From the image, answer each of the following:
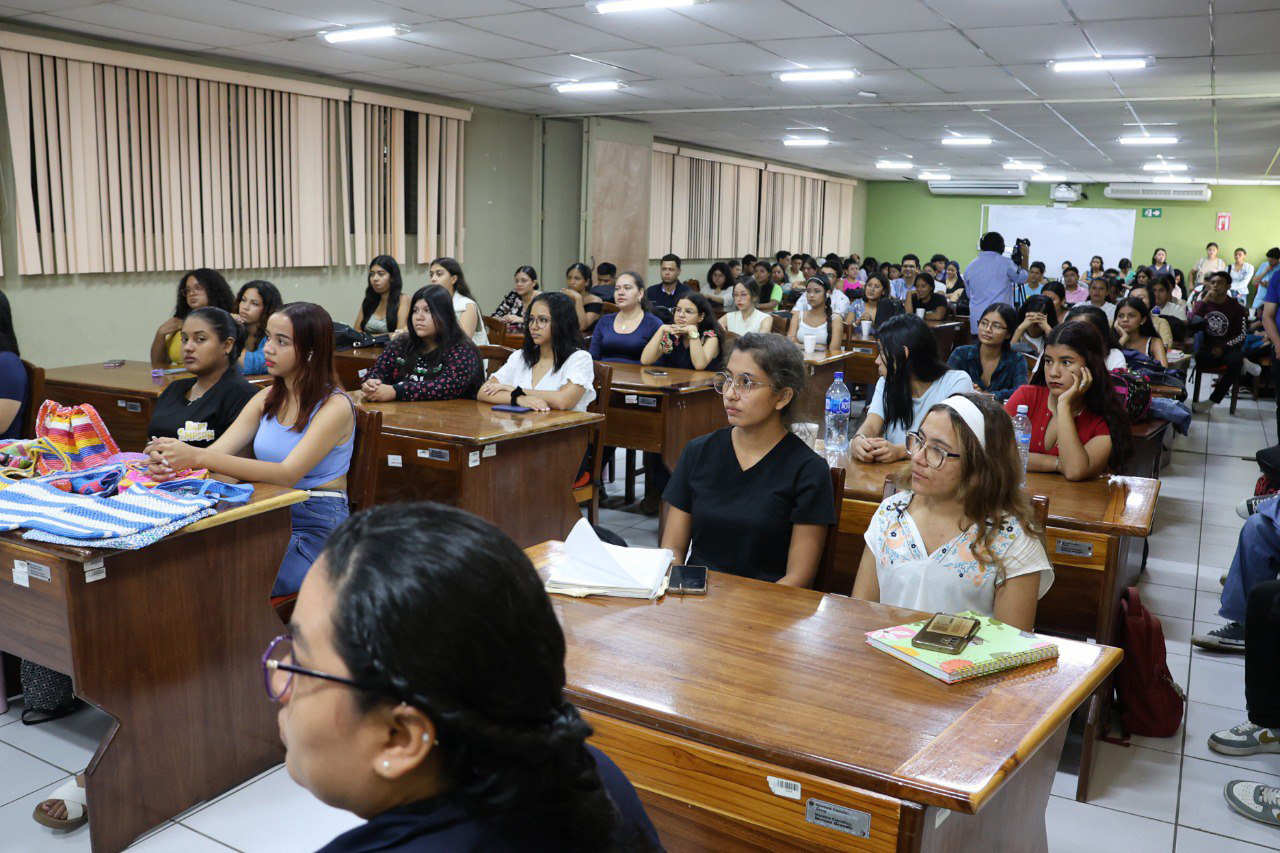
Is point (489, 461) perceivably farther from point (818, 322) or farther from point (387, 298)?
point (818, 322)

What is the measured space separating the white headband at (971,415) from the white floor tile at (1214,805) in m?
1.30

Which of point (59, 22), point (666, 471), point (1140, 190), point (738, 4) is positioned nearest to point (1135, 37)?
point (738, 4)

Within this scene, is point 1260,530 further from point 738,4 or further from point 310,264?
point 310,264

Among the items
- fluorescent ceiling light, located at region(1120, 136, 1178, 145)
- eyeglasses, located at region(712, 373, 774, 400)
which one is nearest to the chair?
eyeglasses, located at region(712, 373, 774, 400)

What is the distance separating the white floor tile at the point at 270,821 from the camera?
97.9 inches

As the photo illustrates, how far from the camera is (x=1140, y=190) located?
57.5 feet

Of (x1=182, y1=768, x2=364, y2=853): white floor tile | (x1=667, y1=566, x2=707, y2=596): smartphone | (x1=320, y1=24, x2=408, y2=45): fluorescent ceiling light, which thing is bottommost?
(x1=182, y1=768, x2=364, y2=853): white floor tile

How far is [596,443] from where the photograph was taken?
14.7 ft

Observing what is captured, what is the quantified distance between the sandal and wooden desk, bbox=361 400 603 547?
1.46 metres

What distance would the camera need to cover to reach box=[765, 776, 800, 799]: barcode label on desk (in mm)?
1430

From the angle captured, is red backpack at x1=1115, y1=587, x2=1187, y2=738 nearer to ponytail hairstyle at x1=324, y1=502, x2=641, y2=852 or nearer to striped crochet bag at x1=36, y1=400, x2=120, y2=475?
ponytail hairstyle at x1=324, y1=502, x2=641, y2=852

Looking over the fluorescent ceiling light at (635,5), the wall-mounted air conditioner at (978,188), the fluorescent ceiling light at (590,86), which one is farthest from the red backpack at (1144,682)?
the wall-mounted air conditioner at (978,188)

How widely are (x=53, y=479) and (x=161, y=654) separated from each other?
0.53 meters

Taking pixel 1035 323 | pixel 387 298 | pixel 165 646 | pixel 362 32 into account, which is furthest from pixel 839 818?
pixel 362 32
